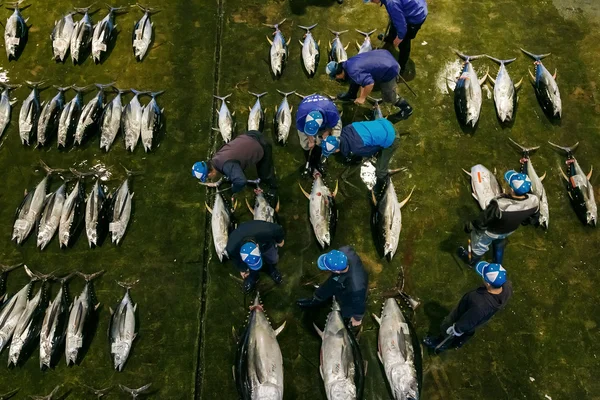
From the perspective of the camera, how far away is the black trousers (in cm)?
548

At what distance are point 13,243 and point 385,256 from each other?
14.4 ft

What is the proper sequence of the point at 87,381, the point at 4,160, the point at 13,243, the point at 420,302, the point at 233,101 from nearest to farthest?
the point at 87,381
the point at 420,302
the point at 13,243
the point at 4,160
the point at 233,101

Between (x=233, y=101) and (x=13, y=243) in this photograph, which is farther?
(x=233, y=101)

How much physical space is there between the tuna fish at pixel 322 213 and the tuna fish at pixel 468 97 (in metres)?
2.20

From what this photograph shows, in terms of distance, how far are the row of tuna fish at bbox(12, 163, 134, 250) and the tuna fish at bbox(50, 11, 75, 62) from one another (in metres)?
2.22

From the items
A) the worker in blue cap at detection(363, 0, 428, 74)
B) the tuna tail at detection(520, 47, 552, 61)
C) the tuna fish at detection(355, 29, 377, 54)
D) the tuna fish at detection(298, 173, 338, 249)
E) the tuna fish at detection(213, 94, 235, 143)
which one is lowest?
the tuna fish at detection(298, 173, 338, 249)

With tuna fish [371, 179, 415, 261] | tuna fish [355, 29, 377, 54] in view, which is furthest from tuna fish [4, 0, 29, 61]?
tuna fish [371, 179, 415, 261]

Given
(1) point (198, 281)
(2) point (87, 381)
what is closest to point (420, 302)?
(1) point (198, 281)

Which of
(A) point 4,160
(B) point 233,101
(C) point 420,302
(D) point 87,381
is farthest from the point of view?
(B) point 233,101

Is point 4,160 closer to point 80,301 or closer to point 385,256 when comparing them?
point 80,301

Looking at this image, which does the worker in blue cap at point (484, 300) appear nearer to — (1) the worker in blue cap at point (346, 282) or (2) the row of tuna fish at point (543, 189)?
(1) the worker in blue cap at point (346, 282)

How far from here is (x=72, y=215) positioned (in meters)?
4.95

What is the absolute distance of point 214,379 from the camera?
4.21 m

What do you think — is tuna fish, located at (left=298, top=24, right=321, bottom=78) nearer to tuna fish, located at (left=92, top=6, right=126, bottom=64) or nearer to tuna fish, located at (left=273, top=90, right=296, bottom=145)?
tuna fish, located at (left=273, top=90, right=296, bottom=145)
